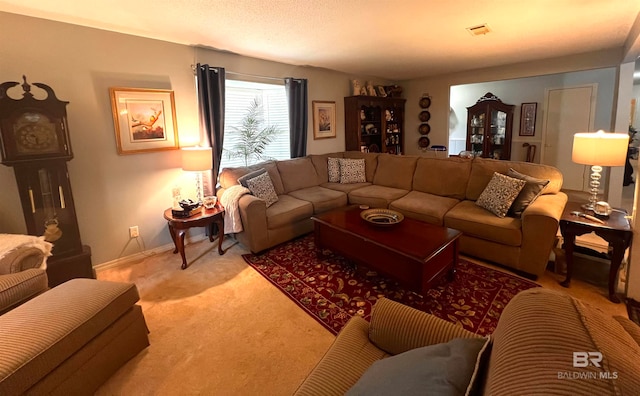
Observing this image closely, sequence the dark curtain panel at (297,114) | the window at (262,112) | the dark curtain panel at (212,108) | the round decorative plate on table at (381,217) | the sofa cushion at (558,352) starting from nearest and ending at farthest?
the sofa cushion at (558,352), the round decorative plate on table at (381,217), the dark curtain panel at (212,108), the window at (262,112), the dark curtain panel at (297,114)

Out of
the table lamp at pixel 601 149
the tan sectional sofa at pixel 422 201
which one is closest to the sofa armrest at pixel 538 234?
the tan sectional sofa at pixel 422 201

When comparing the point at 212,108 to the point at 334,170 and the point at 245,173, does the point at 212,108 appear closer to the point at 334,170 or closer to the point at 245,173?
the point at 245,173

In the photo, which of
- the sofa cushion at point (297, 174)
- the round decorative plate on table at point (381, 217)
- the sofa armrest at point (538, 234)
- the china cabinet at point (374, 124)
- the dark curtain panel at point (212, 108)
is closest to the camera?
the sofa armrest at point (538, 234)

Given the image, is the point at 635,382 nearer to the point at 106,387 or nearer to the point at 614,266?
the point at 106,387

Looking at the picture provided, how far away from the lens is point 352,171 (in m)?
4.54

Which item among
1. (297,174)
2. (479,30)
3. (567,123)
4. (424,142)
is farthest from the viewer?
(424,142)

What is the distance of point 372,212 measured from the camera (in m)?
2.98

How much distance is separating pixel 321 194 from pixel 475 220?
1823 mm

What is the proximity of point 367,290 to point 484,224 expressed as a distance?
1.29 m

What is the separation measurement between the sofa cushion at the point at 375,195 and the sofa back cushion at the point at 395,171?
13cm

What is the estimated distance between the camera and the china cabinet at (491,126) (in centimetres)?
607

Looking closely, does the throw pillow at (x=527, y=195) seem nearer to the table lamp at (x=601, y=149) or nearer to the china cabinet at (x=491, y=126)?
the table lamp at (x=601, y=149)

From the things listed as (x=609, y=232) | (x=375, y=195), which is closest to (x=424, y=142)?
(x=375, y=195)

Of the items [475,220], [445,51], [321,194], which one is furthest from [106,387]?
[445,51]
